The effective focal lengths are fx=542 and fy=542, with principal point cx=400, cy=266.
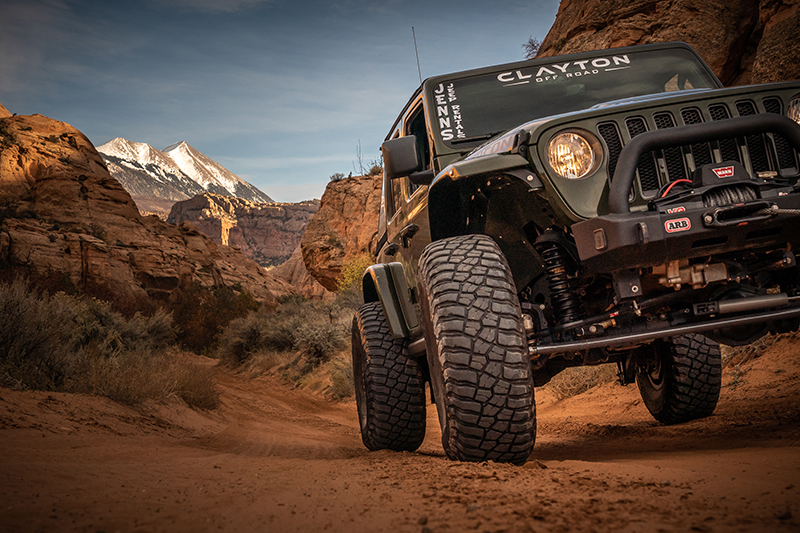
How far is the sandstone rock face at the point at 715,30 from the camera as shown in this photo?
984cm

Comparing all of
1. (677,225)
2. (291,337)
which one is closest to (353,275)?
(291,337)

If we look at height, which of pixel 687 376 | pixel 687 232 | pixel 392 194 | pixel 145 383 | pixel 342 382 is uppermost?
pixel 392 194

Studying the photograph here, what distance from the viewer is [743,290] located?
3035 mm

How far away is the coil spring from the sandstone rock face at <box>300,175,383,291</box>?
95.7ft

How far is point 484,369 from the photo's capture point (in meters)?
2.49

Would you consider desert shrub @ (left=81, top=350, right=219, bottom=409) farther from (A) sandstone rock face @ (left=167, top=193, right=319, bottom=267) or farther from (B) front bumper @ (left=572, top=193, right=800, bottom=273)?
(A) sandstone rock face @ (left=167, top=193, right=319, bottom=267)

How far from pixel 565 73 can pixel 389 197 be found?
1.86 metres

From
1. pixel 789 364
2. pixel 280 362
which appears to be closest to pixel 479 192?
pixel 789 364

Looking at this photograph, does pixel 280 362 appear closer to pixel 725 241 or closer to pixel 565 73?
pixel 565 73

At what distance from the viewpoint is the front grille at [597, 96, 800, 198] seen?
2.69 meters

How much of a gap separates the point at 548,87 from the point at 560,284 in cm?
183

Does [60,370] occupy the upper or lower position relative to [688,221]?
lower

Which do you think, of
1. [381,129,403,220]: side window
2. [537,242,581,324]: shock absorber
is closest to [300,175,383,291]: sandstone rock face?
[381,129,403,220]: side window

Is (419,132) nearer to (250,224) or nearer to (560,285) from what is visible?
A: (560,285)
